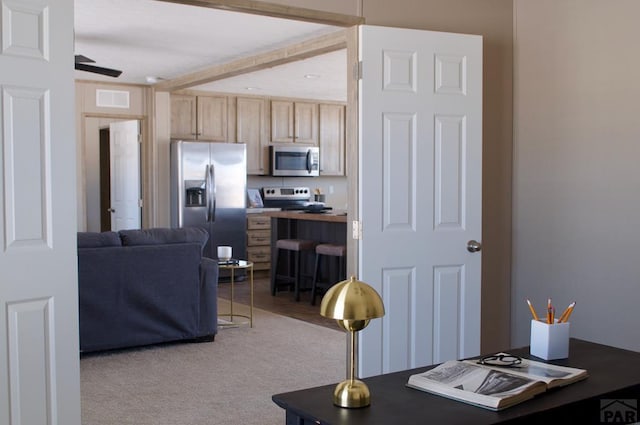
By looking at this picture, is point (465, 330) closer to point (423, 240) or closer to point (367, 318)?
point (423, 240)

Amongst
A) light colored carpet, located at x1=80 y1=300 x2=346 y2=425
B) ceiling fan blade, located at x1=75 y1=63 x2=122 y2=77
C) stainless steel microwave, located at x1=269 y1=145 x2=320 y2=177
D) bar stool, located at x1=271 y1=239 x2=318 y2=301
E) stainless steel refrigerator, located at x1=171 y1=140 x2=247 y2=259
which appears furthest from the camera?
stainless steel microwave, located at x1=269 y1=145 x2=320 y2=177

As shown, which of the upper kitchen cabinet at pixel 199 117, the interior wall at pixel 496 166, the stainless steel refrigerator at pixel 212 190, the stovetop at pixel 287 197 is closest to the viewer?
the interior wall at pixel 496 166

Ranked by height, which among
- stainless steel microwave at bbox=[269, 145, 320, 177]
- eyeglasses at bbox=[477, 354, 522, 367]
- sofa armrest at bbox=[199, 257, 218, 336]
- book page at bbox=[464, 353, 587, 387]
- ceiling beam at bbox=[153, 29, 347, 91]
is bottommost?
sofa armrest at bbox=[199, 257, 218, 336]

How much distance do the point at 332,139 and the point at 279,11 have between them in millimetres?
7106

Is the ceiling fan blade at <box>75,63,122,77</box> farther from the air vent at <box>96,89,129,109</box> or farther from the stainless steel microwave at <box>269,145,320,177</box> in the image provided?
the stainless steel microwave at <box>269,145,320,177</box>

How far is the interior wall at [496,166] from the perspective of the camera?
4.32 metres

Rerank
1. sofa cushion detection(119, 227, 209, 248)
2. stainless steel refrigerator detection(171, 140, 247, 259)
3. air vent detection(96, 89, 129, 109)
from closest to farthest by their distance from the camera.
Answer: sofa cushion detection(119, 227, 209, 248)
air vent detection(96, 89, 129, 109)
stainless steel refrigerator detection(171, 140, 247, 259)

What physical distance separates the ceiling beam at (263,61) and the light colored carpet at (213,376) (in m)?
2.36

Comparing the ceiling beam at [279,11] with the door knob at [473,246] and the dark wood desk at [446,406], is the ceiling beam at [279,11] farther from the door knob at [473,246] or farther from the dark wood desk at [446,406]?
the dark wood desk at [446,406]

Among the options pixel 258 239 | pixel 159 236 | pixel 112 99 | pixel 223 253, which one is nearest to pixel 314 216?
pixel 223 253

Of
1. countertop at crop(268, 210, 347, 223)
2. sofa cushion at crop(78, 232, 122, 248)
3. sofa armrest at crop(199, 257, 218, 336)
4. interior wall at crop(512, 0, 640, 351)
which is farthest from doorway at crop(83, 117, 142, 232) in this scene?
interior wall at crop(512, 0, 640, 351)

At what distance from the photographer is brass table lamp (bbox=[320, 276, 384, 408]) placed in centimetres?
170

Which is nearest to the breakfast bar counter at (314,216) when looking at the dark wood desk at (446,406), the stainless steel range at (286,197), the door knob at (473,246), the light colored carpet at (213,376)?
the light colored carpet at (213,376)

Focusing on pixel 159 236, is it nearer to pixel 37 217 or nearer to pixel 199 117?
pixel 37 217
